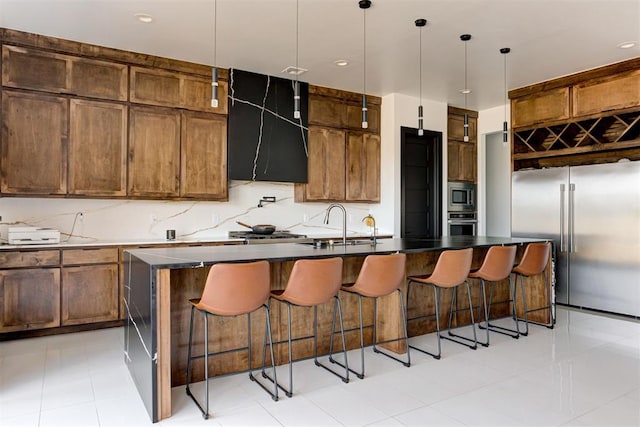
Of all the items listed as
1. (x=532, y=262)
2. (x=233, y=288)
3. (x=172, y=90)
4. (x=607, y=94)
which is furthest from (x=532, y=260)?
(x=172, y=90)

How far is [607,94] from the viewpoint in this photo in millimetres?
5043

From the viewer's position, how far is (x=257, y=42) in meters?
4.34

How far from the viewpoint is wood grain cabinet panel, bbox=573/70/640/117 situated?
15.8ft

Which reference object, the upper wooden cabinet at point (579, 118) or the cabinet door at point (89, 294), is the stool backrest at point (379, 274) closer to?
the cabinet door at point (89, 294)

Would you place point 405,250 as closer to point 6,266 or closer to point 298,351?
point 298,351

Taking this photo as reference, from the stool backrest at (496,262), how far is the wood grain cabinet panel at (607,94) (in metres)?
Answer: 2.46

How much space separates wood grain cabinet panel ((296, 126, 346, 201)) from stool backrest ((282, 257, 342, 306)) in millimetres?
2979

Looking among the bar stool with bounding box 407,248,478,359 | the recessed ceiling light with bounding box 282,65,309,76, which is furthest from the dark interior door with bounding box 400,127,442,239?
the bar stool with bounding box 407,248,478,359

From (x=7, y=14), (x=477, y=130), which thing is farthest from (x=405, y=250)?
(x=477, y=130)

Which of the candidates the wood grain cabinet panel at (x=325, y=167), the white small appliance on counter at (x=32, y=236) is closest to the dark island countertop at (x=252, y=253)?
the white small appliance on counter at (x=32, y=236)

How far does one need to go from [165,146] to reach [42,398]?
279cm

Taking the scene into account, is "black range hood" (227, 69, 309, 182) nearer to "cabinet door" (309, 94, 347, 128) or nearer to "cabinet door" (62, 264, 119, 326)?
"cabinet door" (309, 94, 347, 128)

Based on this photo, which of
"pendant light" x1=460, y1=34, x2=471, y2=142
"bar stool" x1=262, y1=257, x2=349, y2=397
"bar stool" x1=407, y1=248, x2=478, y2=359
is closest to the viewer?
"bar stool" x1=262, y1=257, x2=349, y2=397

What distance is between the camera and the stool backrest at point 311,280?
9.18 ft
